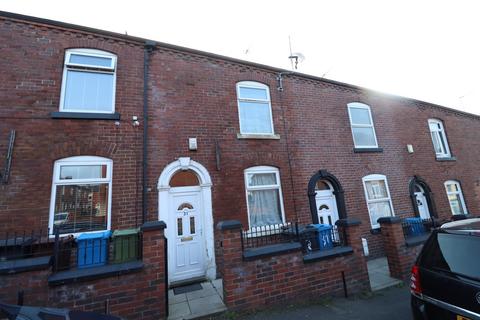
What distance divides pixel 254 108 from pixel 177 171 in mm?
3345

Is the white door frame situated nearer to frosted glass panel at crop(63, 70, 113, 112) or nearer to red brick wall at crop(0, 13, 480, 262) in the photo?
red brick wall at crop(0, 13, 480, 262)

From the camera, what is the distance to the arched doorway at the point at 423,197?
30.3 feet

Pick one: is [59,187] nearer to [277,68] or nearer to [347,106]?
[277,68]

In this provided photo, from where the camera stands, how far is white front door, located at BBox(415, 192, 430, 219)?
9.36 metres

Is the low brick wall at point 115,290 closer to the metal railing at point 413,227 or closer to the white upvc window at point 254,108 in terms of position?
the white upvc window at point 254,108

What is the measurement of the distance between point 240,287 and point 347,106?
784 centimetres

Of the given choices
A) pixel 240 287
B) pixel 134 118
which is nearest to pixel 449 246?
pixel 240 287

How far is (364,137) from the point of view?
9023 millimetres

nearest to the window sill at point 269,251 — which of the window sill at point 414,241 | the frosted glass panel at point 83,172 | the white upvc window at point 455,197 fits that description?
the window sill at point 414,241

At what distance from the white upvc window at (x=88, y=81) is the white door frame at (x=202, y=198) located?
2196 millimetres

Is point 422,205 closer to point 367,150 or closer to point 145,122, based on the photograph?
point 367,150

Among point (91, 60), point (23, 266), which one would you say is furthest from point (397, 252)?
point (91, 60)

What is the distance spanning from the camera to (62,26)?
5.99 metres

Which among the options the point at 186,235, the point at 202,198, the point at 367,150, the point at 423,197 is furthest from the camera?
the point at 423,197
